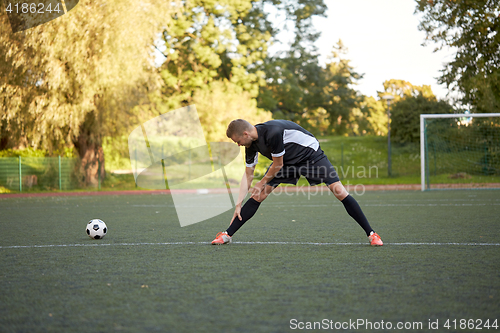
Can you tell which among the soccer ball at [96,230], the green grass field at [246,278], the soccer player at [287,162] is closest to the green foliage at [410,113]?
the green grass field at [246,278]

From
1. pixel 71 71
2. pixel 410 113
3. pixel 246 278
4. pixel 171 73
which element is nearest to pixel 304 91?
pixel 410 113

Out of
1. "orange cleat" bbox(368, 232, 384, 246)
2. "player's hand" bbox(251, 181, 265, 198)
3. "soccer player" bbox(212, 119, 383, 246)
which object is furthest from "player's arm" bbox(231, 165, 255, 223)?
"orange cleat" bbox(368, 232, 384, 246)

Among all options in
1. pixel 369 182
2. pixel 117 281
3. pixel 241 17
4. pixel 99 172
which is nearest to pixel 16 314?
pixel 117 281

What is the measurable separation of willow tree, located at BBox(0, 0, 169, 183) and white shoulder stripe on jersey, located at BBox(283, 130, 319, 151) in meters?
14.1

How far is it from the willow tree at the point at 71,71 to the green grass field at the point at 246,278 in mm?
11214

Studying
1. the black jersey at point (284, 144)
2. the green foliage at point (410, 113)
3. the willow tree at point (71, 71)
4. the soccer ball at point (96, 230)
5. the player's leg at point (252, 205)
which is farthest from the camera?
the green foliage at point (410, 113)

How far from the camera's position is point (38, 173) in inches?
813

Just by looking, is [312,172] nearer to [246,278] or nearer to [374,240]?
[374,240]

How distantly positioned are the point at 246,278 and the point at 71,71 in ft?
52.1

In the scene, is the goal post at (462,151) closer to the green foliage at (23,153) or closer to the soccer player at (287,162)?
the soccer player at (287,162)

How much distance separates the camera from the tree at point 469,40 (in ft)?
74.7

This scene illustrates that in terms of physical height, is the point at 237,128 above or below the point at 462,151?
above

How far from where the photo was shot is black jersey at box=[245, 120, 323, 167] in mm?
4879

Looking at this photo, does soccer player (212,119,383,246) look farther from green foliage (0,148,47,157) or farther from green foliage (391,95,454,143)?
green foliage (391,95,454,143)
